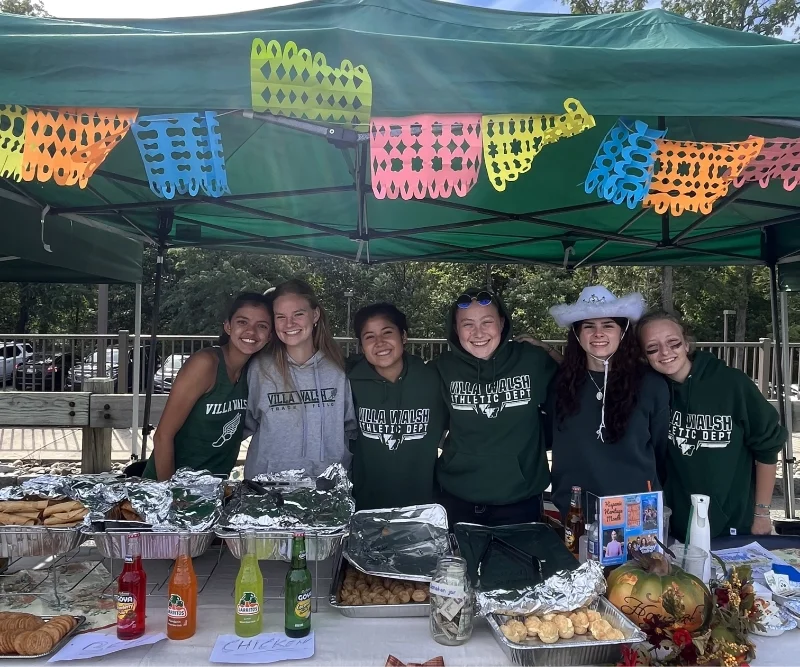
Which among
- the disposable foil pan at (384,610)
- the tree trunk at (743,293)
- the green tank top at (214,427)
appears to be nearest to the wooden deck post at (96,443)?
the green tank top at (214,427)

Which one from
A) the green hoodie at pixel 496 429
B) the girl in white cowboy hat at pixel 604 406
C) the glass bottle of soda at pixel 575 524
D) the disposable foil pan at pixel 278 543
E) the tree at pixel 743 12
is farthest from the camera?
the tree at pixel 743 12

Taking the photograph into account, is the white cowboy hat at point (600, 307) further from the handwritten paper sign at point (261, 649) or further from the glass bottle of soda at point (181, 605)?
the glass bottle of soda at point (181, 605)

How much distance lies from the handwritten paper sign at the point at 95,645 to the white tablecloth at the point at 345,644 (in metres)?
0.02

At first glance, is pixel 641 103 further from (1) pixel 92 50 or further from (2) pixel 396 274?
(2) pixel 396 274

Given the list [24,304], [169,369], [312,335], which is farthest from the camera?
[24,304]

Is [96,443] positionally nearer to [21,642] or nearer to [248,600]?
[21,642]

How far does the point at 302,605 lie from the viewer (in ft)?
5.59

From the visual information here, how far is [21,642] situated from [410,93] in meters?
1.95

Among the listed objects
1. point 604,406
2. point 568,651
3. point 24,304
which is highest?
point 24,304

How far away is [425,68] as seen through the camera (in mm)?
1721

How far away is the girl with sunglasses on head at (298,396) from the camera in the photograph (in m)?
2.66

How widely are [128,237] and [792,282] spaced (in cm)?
566

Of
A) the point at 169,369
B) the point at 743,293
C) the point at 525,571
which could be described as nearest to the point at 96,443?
the point at 169,369

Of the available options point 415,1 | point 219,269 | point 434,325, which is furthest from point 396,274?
point 415,1
